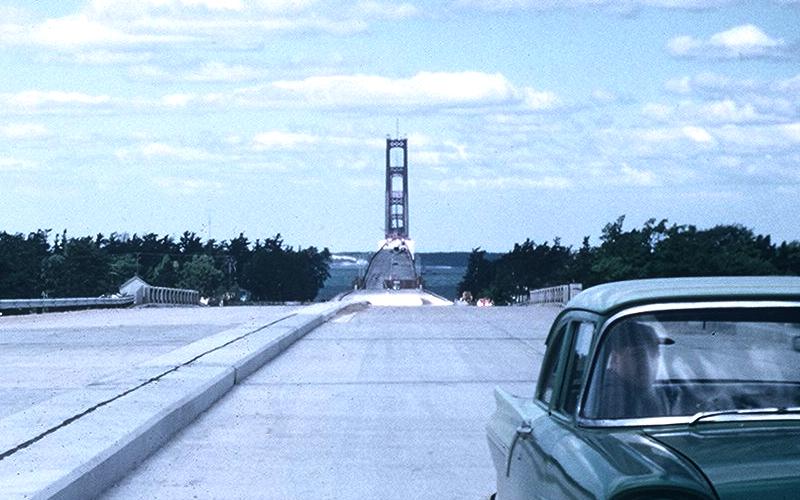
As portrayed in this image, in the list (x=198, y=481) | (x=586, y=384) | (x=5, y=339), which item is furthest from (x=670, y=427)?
(x=5, y=339)

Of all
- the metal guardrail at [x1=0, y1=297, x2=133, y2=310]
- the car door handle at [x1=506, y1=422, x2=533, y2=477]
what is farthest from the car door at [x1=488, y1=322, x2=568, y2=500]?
the metal guardrail at [x1=0, y1=297, x2=133, y2=310]

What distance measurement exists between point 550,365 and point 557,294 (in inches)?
1881

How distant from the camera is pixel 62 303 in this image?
172 ft

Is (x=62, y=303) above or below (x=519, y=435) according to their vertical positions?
above

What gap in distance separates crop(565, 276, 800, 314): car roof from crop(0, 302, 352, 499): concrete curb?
3925 mm

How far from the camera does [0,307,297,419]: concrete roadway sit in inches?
753

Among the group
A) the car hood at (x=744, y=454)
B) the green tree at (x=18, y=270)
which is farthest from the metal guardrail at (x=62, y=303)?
the car hood at (x=744, y=454)

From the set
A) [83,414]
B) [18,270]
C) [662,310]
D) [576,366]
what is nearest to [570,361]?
[576,366]

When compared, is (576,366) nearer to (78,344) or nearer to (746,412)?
(746,412)

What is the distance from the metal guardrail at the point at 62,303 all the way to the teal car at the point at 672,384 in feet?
130

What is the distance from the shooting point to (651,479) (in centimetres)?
536

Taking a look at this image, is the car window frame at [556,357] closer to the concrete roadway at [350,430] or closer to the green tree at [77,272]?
the concrete roadway at [350,430]

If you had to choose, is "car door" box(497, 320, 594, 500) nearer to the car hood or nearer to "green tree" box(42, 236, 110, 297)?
the car hood

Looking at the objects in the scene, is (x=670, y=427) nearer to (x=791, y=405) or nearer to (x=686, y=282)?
(x=791, y=405)
